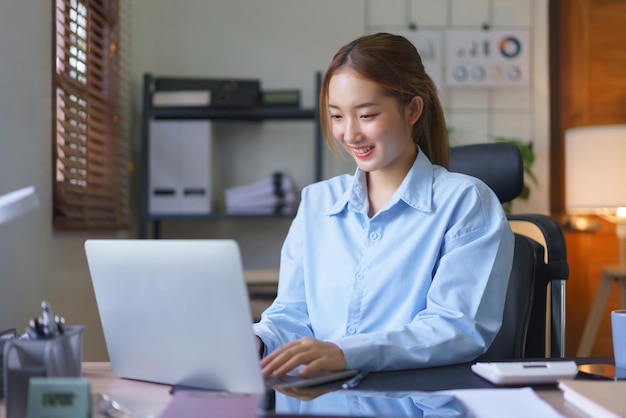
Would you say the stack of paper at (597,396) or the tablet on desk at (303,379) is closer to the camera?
the stack of paper at (597,396)

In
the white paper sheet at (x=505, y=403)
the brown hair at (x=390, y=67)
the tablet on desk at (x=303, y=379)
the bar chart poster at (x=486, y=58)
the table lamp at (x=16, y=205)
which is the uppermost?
the bar chart poster at (x=486, y=58)

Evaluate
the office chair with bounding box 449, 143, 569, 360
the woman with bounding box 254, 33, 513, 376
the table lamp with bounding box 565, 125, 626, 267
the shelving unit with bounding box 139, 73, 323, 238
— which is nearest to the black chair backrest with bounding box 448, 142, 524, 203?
the office chair with bounding box 449, 143, 569, 360

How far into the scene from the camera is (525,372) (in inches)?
37.0

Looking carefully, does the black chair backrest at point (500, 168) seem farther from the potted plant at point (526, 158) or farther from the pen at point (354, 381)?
the potted plant at point (526, 158)

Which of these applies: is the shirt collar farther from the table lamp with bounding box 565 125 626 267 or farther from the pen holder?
the table lamp with bounding box 565 125 626 267

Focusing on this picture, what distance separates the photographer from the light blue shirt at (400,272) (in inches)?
43.4

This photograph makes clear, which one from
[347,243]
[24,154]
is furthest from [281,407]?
[24,154]

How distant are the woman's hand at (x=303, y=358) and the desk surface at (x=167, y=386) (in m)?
0.04

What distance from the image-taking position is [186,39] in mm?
→ 3117

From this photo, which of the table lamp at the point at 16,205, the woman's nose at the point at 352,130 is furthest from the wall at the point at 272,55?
the table lamp at the point at 16,205

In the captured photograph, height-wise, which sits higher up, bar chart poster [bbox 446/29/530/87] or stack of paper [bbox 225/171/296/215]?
bar chart poster [bbox 446/29/530/87]

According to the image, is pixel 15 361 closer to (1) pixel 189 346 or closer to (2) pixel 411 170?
(1) pixel 189 346

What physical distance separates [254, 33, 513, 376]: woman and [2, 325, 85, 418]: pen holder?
35cm

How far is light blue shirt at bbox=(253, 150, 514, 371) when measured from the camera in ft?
3.61
